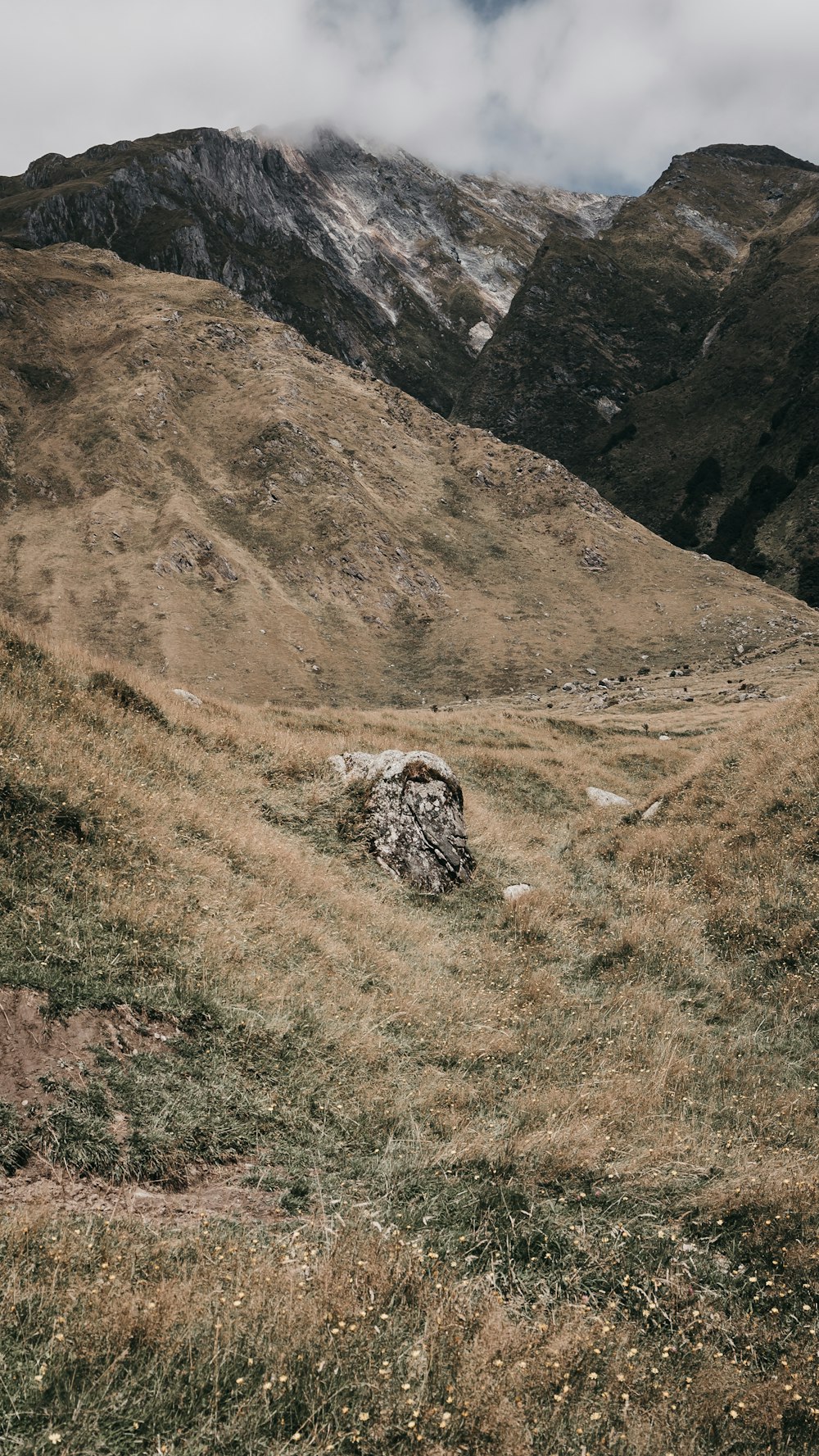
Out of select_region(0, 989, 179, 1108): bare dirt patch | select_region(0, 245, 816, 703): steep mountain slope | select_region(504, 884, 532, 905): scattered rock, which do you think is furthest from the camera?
select_region(0, 245, 816, 703): steep mountain slope

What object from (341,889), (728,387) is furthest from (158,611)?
(728,387)

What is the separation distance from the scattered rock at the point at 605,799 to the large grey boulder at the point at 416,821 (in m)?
8.58

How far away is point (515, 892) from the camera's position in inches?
536

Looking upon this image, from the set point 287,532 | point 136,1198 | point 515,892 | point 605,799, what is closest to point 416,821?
point 515,892

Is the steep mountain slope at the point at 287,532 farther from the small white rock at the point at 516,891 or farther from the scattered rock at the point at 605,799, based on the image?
the small white rock at the point at 516,891

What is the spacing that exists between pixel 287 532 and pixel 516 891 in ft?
291

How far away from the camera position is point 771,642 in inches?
3440

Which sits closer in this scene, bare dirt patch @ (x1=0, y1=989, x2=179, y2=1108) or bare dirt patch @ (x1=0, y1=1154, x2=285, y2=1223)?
bare dirt patch @ (x1=0, y1=1154, x2=285, y2=1223)

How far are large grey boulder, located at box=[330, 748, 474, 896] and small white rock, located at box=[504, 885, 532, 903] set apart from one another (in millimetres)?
925

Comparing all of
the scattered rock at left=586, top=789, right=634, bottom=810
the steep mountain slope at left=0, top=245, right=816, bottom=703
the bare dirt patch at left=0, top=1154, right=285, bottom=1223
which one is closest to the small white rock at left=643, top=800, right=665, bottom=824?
the scattered rock at left=586, top=789, right=634, bottom=810

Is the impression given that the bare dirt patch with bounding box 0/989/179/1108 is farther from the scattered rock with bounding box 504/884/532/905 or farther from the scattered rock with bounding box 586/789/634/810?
the scattered rock with bounding box 586/789/634/810

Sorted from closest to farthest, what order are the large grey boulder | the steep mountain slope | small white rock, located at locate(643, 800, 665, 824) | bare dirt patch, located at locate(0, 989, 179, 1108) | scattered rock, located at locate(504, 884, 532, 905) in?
bare dirt patch, located at locate(0, 989, 179, 1108), scattered rock, located at locate(504, 884, 532, 905), the large grey boulder, small white rock, located at locate(643, 800, 665, 824), the steep mountain slope

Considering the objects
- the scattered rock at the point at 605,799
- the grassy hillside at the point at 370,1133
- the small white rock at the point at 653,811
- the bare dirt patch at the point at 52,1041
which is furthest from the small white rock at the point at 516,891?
the scattered rock at the point at 605,799

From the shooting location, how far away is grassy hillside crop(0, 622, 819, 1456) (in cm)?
396
